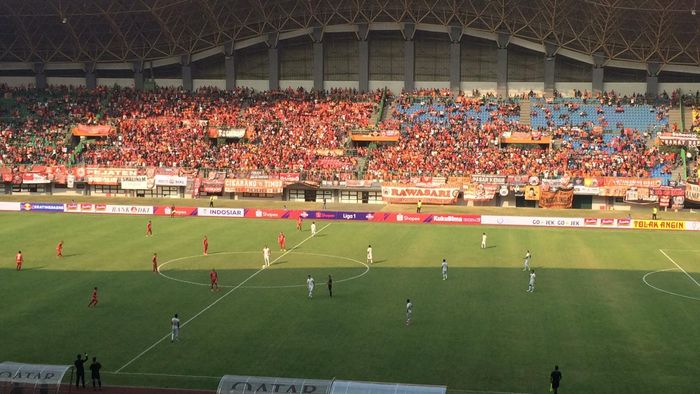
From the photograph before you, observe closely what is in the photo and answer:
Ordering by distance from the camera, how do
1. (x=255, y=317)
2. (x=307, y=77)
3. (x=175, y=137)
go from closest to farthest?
1. (x=255, y=317)
2. (x=175, y=137)
3. (x=307, y=77)

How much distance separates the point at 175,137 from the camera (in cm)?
9894

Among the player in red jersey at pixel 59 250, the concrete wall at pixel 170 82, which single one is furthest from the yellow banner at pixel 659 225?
the concrete wall at pixel 170 82

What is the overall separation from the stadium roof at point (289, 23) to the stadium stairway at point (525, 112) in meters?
7.14

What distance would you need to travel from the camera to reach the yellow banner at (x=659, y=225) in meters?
71.6

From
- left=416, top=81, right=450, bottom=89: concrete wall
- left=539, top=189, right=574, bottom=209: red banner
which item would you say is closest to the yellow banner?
left=539, top=189, right=574, bottom=209: red banner

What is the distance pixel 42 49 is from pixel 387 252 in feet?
226

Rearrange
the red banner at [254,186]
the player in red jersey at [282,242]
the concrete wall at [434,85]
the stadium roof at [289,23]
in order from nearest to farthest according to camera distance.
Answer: the player in red jersey at [282,242], the red banner at [254,186], the stadium roof at [289,23], the concrete wall at [434,85]

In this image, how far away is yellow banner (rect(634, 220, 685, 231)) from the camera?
71.6m

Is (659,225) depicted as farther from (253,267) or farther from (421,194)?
(253,267)

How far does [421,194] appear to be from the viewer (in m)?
85.5

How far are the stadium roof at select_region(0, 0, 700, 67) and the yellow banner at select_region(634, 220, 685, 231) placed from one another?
24017 mm

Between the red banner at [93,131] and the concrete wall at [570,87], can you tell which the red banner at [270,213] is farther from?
the concrete wall at [570,87]

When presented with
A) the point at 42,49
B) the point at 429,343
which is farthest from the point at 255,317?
the point at 42,49

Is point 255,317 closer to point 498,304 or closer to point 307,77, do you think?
point 498,304
